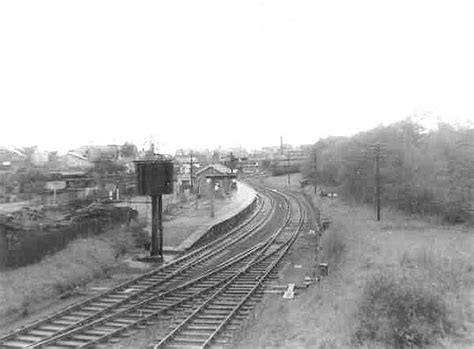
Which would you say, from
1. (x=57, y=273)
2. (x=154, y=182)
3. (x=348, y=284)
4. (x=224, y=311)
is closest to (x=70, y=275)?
(x=57, y=273)

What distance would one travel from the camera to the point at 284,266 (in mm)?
19375

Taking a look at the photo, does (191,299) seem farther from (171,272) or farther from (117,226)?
(117,226)

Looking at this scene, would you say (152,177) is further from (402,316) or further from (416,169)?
(416,169)

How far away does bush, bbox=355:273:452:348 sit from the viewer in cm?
881

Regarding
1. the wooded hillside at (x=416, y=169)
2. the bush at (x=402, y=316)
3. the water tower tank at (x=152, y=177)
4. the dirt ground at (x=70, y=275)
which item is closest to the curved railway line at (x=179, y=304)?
the dirt ground at (x=70, y=275)

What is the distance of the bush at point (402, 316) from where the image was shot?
8.81 m

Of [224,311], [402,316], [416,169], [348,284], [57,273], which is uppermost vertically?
[416,169]

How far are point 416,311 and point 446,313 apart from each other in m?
0.69

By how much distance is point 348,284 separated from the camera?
1452 cm

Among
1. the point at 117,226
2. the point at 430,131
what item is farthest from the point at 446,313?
the point at 430,131

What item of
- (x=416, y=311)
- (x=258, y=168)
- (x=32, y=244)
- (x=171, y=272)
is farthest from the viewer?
(x=258, y=168)

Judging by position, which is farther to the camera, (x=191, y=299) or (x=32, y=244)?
(x=32, y=244)

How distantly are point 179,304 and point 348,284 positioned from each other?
4.68 metres

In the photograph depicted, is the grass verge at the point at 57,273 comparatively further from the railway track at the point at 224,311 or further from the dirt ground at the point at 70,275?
the railway track at the point at 224,311
